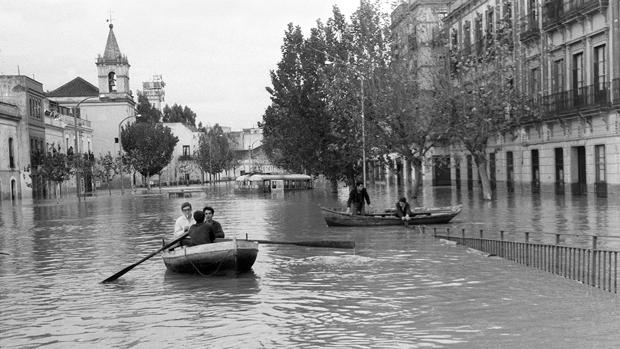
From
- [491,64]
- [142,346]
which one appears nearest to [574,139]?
[491,64]

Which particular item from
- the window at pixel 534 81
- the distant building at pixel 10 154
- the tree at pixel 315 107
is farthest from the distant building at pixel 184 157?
the window at pixel 534 81

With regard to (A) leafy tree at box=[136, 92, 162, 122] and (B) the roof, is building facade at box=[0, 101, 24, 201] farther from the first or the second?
(A) leafy tree at box=[136, 92, 162, 122]

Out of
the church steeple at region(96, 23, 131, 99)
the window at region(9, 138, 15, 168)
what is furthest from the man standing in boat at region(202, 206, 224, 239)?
the church steeple at region(96, 23, 131, 99)

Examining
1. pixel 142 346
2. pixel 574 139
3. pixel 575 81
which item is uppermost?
pixel 575 81

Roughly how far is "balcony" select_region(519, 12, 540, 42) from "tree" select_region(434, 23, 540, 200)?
2079mm

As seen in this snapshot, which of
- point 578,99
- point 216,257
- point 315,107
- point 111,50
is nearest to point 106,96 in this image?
point 111,50

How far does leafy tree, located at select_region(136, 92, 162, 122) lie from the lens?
138875 mm

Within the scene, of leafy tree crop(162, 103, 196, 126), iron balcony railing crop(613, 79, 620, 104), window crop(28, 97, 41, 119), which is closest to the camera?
iron balcony railing crop(613, 79, 620, 104)

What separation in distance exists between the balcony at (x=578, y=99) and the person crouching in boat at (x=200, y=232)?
25.5 metres

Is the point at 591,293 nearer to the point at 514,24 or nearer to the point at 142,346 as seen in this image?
the point at 142,346

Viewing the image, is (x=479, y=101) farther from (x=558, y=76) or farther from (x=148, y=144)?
(x=148, y=144)

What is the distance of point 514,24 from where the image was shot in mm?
46125

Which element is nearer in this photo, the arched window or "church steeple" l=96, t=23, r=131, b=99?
"church steeple" l=96, t=23, r=131, b=99

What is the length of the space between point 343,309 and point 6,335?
16.3ft
